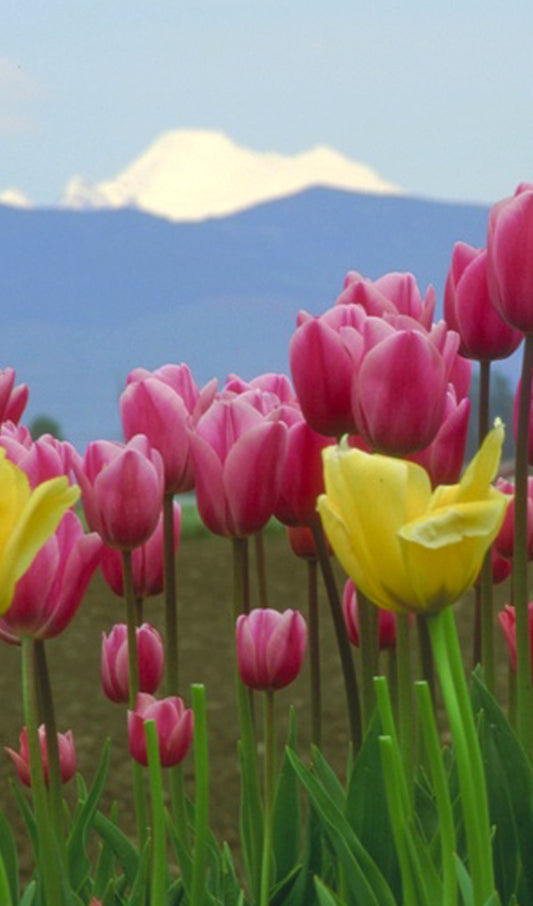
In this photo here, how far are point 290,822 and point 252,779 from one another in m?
0.08

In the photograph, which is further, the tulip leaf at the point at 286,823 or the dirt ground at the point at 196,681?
the dirt ground at the point at 196,681

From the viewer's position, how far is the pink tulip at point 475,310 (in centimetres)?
143

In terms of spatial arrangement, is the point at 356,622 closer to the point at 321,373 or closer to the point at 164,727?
the point at 164,727

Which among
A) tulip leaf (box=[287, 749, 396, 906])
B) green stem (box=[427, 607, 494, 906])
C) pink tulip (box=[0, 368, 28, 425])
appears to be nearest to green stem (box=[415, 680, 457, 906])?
green stem (box=[427, 607, 494, 906])

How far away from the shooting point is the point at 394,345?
3.98 ft

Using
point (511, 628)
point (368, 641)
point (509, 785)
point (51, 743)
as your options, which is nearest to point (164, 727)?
point (51, 743)

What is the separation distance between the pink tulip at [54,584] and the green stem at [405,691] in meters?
0.26

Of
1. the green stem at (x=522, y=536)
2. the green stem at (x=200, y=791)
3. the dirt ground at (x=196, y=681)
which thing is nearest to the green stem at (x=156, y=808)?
the green stem at (x=200, y=791)

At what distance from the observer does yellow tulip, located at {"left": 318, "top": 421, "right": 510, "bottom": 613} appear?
1003 millimetres

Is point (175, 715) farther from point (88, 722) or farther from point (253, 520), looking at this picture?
point (88, 722)

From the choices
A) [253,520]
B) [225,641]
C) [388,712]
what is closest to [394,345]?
[253,520]

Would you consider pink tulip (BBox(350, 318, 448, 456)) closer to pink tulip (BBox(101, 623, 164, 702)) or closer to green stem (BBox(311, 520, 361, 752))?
green stem (BBox(311, 520, 361, 752))

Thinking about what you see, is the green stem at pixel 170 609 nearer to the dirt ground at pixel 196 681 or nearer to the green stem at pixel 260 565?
the green stem at pixel 260 565

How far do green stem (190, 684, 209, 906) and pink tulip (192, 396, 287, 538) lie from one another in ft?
0.67
